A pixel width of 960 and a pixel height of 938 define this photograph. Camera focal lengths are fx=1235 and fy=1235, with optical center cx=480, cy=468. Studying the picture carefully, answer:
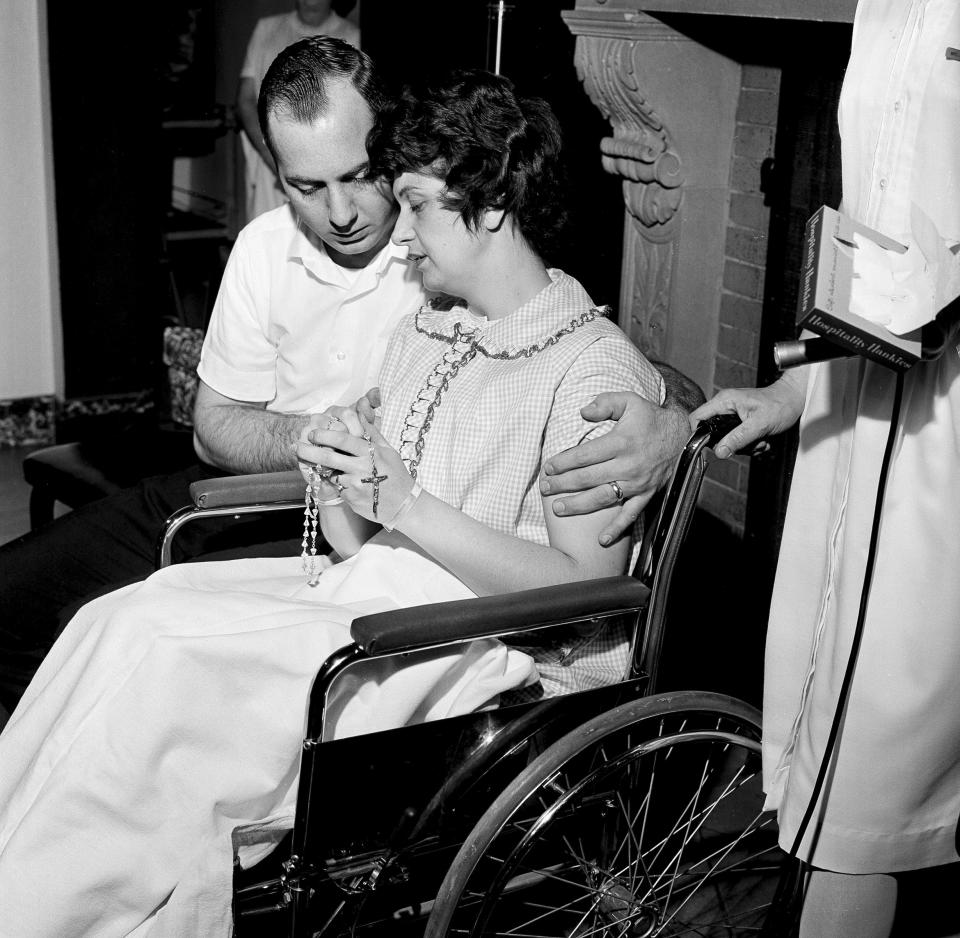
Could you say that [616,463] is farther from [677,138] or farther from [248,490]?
[677,138]

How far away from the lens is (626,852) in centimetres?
196

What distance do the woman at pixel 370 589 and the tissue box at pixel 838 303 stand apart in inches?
20.8

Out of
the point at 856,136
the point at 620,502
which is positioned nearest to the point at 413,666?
the point at 620,502

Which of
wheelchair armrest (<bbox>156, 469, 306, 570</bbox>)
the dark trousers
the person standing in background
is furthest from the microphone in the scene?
the person standing in background

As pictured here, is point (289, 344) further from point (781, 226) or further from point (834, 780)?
point (834, 780)

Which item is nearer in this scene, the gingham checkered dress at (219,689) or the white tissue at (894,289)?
the white tissue at (894,289)

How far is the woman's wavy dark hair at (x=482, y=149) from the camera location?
5.79 ft

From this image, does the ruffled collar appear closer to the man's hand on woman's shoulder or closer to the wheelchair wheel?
the man's hand on woman's shoulder

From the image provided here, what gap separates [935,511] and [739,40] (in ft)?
6.15

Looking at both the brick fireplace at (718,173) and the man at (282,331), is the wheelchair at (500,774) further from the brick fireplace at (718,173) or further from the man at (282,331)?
the brick fireplace at (718,173)

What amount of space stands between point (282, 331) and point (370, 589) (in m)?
0.78

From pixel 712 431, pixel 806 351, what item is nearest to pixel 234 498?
pixel 712 431

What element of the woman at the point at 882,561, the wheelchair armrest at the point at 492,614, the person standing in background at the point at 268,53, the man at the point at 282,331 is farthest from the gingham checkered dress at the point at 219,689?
the person standing in background at the point at 268,53

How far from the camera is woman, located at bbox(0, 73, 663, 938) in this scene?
1491mm
